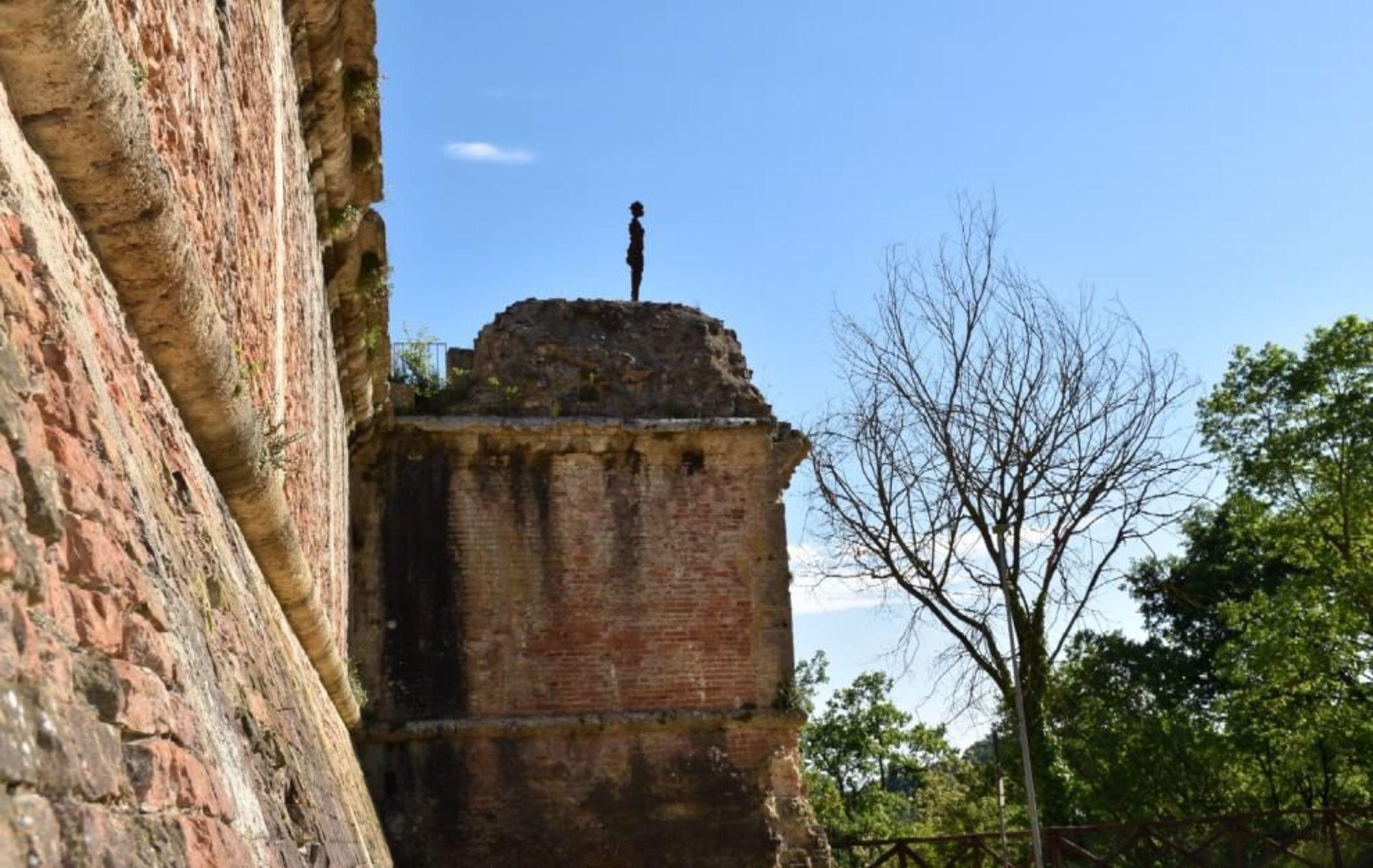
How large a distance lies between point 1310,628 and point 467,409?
11218 mm

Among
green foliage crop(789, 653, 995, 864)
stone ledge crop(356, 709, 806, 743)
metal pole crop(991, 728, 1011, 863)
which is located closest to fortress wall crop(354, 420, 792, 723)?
stone ledge crop(356, 709, 806, 743)

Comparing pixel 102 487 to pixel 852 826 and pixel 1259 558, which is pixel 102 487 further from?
pixel 852 826

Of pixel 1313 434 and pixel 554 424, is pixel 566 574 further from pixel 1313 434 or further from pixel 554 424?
pixel 1313 434

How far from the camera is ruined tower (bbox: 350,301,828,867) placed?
42.0ft

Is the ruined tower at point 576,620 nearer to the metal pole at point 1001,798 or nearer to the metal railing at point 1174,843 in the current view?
the metal railing at point 1174,843

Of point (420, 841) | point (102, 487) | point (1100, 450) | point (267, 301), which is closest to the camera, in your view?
point (102, 487)

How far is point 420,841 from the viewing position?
12.5 m

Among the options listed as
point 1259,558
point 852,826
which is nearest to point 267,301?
point 1259,558

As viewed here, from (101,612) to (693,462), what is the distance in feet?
37.5

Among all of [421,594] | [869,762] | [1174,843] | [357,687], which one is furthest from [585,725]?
[869,762]

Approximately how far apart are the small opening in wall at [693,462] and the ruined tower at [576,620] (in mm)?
21

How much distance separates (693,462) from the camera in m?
13.9

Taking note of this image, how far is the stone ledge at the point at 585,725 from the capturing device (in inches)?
500

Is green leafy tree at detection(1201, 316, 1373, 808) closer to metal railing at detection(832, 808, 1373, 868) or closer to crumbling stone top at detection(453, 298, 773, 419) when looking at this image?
metal railing at detection(832, 808, 1373, 868)
